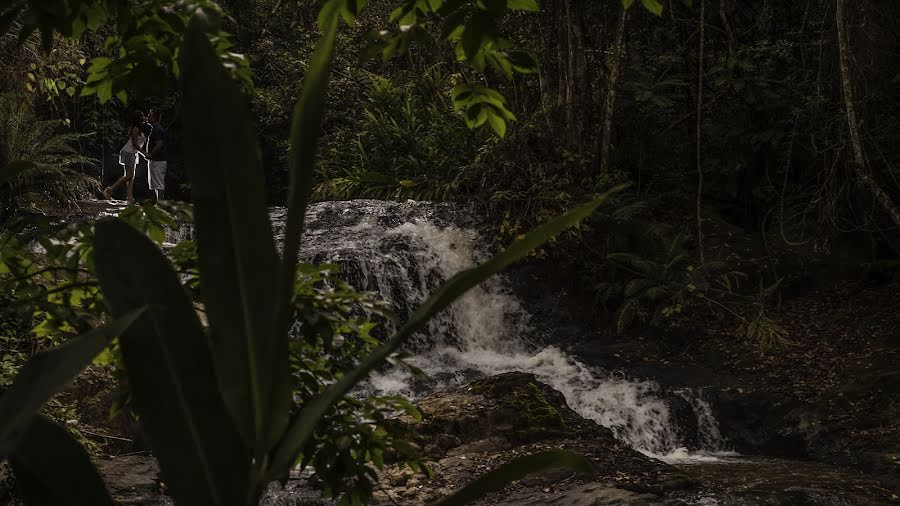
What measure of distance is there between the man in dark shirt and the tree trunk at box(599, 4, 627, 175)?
580 centimetres

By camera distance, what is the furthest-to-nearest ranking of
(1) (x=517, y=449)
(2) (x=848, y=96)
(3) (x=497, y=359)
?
(3) (x=497, y=359), (2) (x=848, y=96), (1) (x=517, y=449)

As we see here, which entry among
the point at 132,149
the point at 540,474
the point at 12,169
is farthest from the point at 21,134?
the point at 12,169

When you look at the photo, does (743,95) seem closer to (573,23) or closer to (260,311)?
(573,23)

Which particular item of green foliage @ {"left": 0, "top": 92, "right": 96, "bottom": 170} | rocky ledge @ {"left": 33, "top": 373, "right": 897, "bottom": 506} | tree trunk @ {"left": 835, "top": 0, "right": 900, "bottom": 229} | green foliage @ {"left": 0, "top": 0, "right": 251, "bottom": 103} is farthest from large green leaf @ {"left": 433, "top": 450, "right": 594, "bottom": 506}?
green foliage @ {"left": 0, "top": 92, "right": 96, "bottom": 170}

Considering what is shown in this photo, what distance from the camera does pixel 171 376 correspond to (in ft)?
3.35

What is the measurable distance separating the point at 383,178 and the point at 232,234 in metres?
12.5

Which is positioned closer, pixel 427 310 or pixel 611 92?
pixel 427 310

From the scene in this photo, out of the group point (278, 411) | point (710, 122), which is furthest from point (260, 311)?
point (710, 122)

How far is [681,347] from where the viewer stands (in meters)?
9.11

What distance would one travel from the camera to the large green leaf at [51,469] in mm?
1021

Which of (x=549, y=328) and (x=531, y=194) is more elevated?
(x=531, y=194)

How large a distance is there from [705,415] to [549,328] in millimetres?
2373

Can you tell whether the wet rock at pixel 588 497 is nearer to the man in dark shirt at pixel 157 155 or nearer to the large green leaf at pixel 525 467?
the large green leaf at pixel 525 467

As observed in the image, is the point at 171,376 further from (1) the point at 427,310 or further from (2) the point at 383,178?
(2) the point at 383,178
